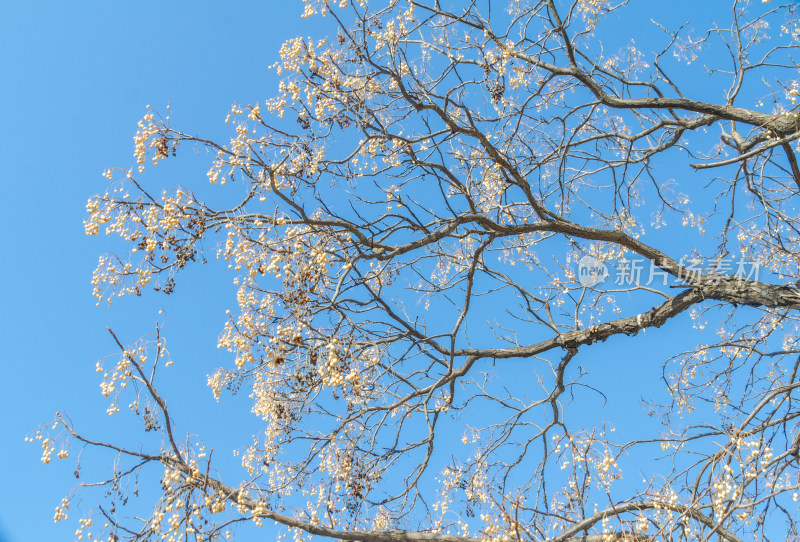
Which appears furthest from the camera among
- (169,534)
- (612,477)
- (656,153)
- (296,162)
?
(656,153)

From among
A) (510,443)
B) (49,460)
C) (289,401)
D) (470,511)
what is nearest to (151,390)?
Result: (49,460)

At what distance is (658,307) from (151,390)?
217 inches

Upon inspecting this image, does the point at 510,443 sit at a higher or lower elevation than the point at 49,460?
higher

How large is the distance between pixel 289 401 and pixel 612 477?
3377mm

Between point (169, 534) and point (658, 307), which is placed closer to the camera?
point (169, 534)

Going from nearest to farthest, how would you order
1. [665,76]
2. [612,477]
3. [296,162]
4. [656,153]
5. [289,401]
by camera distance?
1. [296,162]
2. [289,401]
3. [612,477]
4. [665,76]
5. [656,153]

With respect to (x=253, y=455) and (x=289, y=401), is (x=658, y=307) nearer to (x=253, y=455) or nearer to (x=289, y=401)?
(x=289, y=401)

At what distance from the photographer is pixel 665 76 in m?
6.61

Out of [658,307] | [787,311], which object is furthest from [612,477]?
[787,311]

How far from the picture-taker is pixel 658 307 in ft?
21.7

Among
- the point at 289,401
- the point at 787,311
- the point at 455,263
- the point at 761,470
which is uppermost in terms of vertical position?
the point at 455,263

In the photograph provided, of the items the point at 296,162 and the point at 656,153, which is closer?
the point at 296,162

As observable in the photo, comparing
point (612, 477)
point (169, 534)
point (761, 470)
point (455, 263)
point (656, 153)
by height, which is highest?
point (656, 153)

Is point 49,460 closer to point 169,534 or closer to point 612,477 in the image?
point 169,534
